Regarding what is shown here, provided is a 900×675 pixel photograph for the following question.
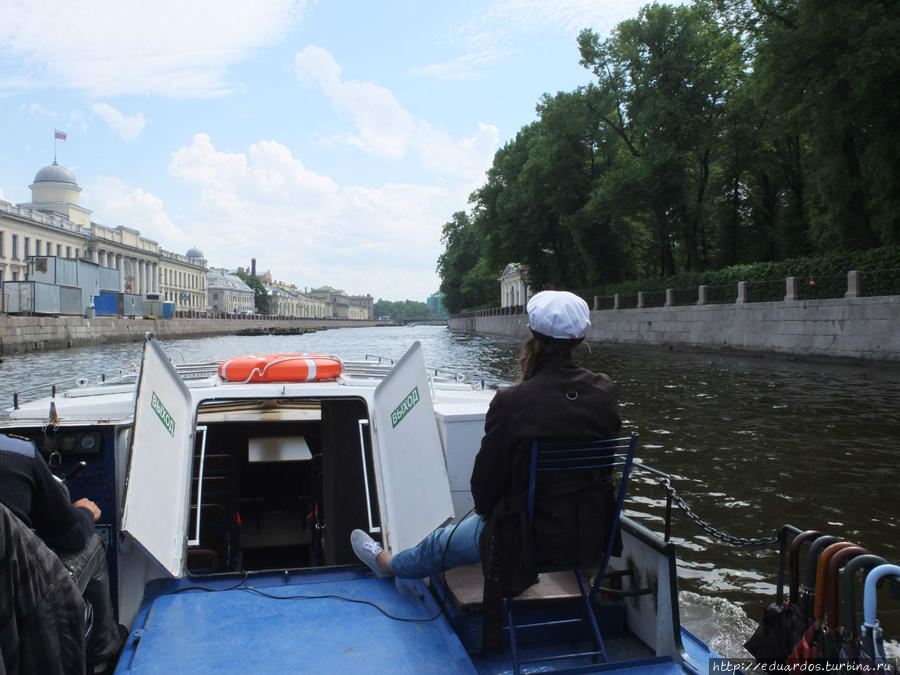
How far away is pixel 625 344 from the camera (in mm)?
39594

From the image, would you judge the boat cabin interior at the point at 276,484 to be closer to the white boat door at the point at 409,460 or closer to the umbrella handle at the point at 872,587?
the white boat door at the point at 409,460

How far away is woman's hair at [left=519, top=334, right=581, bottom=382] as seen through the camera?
9.34 feet

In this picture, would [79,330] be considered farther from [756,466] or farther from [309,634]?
[309,634]

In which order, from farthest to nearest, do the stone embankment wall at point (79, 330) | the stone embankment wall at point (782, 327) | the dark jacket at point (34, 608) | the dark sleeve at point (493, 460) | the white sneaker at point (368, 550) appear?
the stone embankment wall at point (79, 330) → the stone embankment wall at point (782, 327) → the white sneaker at point (368, 550) → the dark sleeve at point (493, 460) → the dark jacket at point (34, 608)

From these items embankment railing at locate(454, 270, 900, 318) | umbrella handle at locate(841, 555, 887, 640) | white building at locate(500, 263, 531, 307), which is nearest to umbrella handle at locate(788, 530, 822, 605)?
umbrella handle at locate(841, 555, 887, 640)

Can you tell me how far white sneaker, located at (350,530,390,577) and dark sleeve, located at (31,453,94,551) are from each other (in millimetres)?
1717

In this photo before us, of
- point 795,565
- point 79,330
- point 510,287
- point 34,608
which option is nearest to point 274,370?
point 34,608

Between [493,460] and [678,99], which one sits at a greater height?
[678,99]

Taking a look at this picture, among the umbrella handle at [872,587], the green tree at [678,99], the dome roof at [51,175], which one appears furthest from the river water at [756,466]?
the dome roof at [51,175]

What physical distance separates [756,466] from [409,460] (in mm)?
7045

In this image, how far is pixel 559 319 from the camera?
2.81m

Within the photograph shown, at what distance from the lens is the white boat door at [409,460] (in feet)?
12.2

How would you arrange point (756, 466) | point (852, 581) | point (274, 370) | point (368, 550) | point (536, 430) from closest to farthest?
point (852, 581) → point (536, 430) → point (368, 550) → point (274, 370) → point (756, 466)

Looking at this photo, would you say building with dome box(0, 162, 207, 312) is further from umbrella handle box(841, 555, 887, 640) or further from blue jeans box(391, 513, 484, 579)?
umbrella handle box(841, 555, 887, 640)
